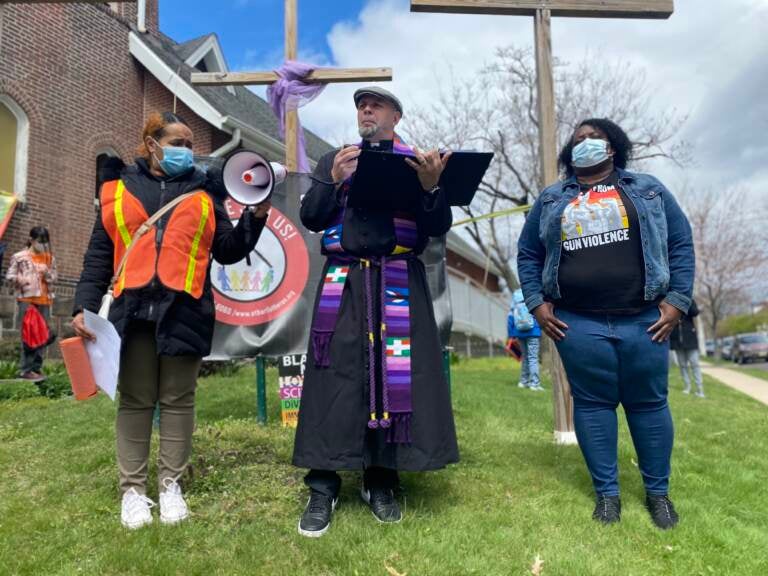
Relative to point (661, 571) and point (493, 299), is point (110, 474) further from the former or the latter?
point (493, 299)

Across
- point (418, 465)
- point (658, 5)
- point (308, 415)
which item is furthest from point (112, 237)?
point (658, 5)

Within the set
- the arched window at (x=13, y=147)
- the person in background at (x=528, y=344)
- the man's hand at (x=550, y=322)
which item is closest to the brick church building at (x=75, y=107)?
the arched window at (x=13, y=147)

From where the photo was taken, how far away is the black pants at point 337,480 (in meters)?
2.94

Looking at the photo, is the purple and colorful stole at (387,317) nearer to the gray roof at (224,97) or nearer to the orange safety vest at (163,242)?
the orange safety vest at (163,242)

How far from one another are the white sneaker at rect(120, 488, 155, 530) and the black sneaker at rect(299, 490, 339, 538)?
0.72 metres

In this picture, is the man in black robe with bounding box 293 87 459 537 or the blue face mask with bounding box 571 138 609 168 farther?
the blue face mask with bounding box 571 138 609 168

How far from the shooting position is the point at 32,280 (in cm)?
764

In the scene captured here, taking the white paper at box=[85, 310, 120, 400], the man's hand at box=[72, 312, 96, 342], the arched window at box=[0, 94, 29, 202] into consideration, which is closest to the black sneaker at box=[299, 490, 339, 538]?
the white paper at box=[85, 310, 120, 400]

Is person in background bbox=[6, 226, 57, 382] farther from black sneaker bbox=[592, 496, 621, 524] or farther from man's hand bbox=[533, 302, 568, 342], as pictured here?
black sneaker bbox=[592, 496, 621, 524]

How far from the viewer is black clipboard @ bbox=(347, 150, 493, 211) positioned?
280cm

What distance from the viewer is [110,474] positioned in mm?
3695

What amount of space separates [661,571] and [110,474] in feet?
9.85

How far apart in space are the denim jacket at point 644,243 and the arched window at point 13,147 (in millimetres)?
9372

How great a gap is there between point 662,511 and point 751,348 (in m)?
35.3
